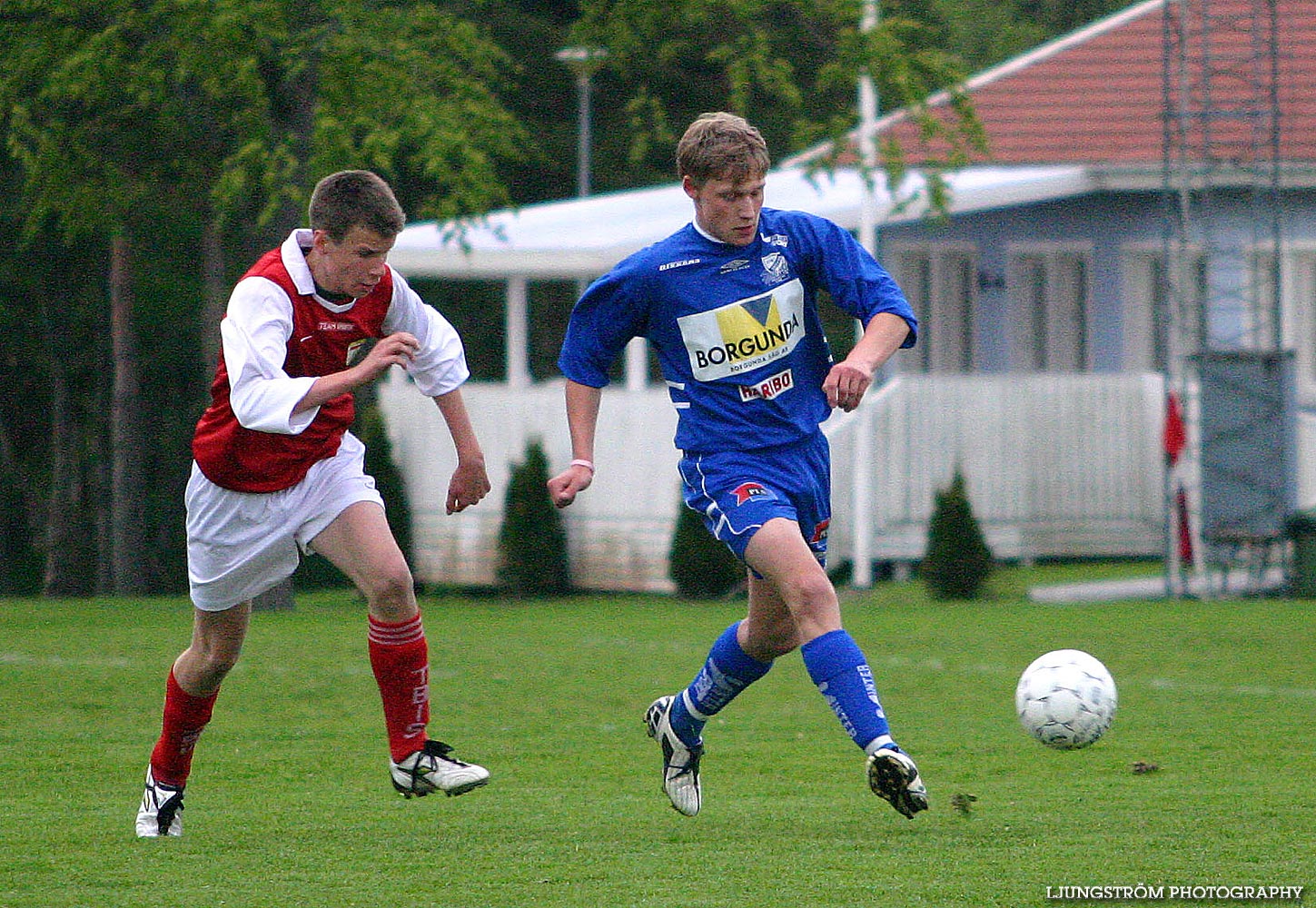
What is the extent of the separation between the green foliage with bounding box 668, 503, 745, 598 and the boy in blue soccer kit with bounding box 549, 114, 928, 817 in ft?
36.6

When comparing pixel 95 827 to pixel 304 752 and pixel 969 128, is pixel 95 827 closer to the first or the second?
pixel 304 752

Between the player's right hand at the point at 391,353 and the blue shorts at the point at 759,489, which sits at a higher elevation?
the player's right hand at the point at 391,353

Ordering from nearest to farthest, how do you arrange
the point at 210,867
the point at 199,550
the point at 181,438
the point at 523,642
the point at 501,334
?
the point at 210,867 < the point at 199,550 < the point at 523,642 < the point at 181,438 < the point at 501,334

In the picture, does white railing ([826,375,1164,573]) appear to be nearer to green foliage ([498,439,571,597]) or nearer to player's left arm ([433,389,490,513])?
green foliage ([498,439,571,597])

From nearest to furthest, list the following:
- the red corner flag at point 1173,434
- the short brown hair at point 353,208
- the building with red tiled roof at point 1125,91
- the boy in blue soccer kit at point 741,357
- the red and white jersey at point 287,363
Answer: the red and white jersey at point 287,363
the short brown hair at point 353,208
the boy in blue soccer kit at point 741,357
the red corner flag at point 1173,434
the building with red tiled roof at point 1125,91

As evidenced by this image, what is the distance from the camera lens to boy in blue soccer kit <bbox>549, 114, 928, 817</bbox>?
6.08m

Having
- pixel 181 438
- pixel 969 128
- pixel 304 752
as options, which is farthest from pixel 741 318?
pixel 181 438

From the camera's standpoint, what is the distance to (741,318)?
6.27 metres

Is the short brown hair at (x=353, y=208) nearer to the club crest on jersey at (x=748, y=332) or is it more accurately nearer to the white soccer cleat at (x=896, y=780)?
the club crest on jersey at (x=748, y=332)

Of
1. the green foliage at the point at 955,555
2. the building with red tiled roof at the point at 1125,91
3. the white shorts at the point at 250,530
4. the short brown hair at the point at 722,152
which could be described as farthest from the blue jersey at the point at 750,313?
the building with red tiled roof at the point at 1125,91

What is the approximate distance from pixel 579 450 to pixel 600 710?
3836 millimetres

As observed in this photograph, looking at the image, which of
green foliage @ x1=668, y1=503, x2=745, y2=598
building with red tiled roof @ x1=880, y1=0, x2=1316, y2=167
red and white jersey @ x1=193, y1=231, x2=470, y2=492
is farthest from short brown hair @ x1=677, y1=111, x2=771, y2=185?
building with red tiled roof @ x1=880, y1=0, x2=1316, y2=167

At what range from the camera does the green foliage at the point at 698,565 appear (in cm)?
1778

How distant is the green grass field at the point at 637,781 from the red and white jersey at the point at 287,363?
1164mm
